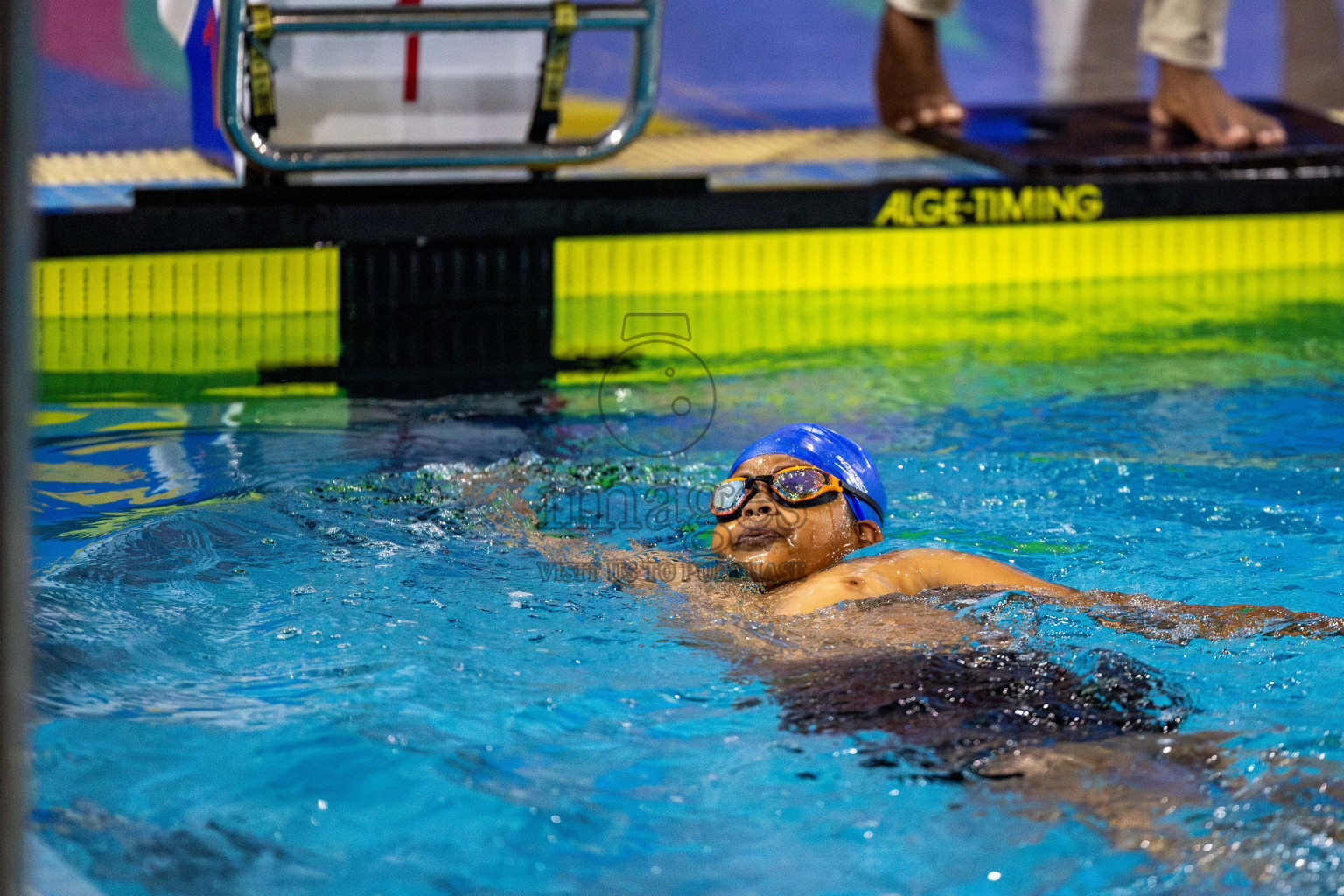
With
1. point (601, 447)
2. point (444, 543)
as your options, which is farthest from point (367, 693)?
point (601, 447)

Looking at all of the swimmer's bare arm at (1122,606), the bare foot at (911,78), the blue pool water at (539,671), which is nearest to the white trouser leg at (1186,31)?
the bare foot at (911,78)

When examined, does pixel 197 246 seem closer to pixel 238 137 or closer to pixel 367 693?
pixel 238 137

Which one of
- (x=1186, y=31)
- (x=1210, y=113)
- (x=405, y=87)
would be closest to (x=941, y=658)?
(x=405, y=87)

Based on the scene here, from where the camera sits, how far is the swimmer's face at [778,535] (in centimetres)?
289

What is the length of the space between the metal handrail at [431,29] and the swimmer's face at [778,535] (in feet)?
8.59

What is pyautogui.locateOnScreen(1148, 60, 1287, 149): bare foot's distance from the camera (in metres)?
6.49

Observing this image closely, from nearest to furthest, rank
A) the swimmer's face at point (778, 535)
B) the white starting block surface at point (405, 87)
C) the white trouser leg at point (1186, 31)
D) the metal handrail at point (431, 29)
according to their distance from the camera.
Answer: the swimmer's face at point (778, 535)
the metal handrail at point (431, 29)
the white starting block surface at point (405, 87)
the white trouser leg at point (1186, 31)

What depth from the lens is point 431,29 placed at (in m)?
5.00

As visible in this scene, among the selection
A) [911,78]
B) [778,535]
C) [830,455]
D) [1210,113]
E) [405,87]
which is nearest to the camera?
[778,535]

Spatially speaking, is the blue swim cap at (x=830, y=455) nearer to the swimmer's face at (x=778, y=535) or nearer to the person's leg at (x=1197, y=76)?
the swimmer's face at (x=778, y=535)

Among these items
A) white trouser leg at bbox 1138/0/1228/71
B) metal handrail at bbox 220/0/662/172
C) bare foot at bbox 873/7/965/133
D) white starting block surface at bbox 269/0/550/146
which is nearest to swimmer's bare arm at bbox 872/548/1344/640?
metal handrail at bbox 220/0/662/172

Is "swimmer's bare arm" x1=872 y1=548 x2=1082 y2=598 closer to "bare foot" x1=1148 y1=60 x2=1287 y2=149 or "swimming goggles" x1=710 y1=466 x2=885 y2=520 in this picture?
"swimming goggles" x1=710 y1=466 x2=885 y2=520

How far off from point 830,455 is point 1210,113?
442cm

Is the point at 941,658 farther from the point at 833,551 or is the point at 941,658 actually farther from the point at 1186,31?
the point at 1186,31
